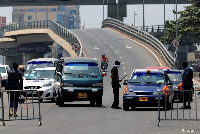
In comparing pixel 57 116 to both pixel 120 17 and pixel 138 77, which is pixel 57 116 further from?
pixel 120 17

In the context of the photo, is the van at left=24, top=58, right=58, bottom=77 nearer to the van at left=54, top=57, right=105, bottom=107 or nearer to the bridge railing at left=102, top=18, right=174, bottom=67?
the van at left=54, top=57, right=105, bottom=107

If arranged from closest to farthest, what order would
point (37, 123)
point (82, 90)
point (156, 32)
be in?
point (37, 123)
point (82, 90)
point (156, 32)

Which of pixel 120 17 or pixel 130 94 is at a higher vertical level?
pixel 120 17

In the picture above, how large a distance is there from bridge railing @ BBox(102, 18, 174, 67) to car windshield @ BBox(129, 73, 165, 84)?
3798 centimetres

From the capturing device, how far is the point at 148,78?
83.7 ft

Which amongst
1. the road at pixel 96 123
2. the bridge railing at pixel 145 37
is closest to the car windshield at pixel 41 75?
the road at pixel 96 123

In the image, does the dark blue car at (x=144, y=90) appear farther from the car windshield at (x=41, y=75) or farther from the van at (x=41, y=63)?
the van at (x=41, y=63)

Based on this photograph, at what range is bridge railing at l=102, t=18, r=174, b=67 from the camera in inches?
2606

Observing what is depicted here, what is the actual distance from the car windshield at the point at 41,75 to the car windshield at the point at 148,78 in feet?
22.9

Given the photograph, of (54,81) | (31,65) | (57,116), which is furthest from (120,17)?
(57,116)

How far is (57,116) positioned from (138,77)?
15.4ft

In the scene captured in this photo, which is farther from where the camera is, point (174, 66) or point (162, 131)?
point (174, 66)

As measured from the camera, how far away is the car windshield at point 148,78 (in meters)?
25.2

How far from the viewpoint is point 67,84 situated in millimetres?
26844
